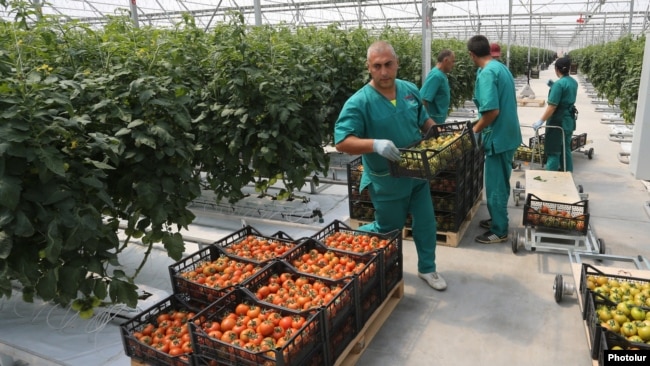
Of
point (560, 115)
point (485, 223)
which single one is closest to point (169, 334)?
point (485, 223)

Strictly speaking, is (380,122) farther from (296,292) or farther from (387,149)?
(296,292)

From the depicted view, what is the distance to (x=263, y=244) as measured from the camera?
3.86 m

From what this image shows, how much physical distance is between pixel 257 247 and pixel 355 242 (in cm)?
77

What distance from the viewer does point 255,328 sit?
272 centimetres

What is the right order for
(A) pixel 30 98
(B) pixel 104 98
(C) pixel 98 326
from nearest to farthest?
1. (A) pixel 30 98
2. (B) pixel 104 98
3. (C) pixel 98 326

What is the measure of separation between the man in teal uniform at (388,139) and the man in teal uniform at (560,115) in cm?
292

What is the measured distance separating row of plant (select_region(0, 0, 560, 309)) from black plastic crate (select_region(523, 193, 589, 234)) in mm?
2161

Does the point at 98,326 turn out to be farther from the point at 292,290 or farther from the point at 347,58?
the point at 347,58

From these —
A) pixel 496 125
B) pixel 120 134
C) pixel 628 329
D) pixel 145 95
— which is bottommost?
pixel 628 329

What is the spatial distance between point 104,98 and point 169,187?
704mm

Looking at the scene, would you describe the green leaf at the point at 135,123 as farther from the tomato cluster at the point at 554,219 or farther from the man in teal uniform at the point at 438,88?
the man in teal uniform at the point at 438,88

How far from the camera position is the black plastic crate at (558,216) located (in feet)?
14.8

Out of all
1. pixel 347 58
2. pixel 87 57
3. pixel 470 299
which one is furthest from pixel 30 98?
pixel 347 58

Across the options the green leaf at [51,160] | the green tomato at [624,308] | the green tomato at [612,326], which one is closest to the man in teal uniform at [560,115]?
the green tomato at [624,308]
